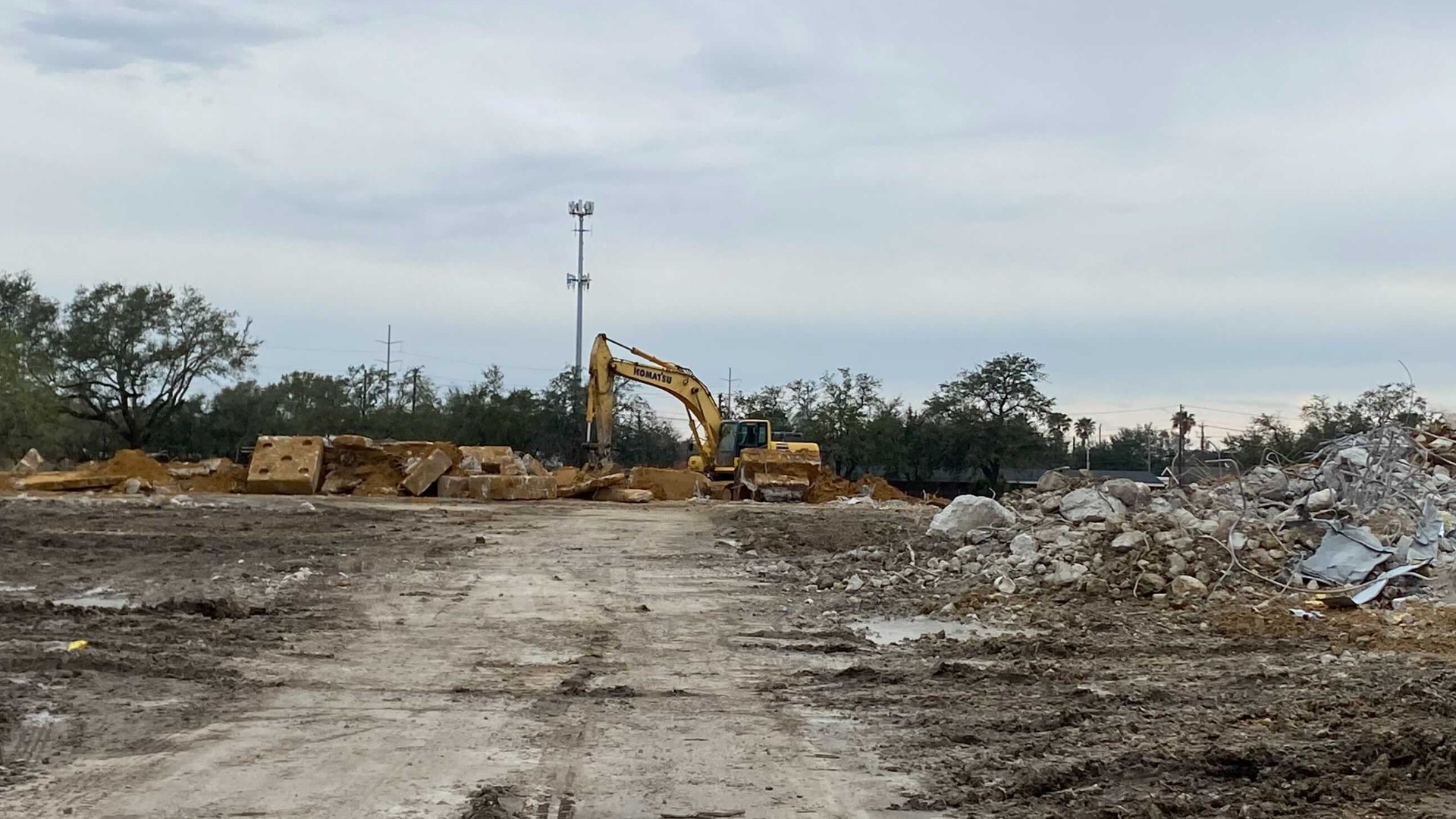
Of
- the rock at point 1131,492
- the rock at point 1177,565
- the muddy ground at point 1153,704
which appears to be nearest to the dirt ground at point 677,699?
the muddy ground at point 1153,704

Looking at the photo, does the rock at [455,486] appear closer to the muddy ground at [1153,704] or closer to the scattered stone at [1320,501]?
the muddy ground at [1153,704]

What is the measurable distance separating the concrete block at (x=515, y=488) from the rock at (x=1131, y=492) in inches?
759

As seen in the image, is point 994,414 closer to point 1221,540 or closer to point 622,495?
A: point 622,495

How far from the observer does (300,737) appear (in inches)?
285

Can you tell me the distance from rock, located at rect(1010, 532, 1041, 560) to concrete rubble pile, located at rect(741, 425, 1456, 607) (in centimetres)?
3

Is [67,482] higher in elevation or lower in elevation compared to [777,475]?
lower

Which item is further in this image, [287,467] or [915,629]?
[287,467]

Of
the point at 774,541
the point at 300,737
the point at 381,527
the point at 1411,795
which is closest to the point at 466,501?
the point at 381,527

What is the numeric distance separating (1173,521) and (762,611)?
517 centimetres

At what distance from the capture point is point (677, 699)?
28.3 feet

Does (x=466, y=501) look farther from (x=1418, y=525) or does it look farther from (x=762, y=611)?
(x=1418, y=525)

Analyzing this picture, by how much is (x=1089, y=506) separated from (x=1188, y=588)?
15.4 feet

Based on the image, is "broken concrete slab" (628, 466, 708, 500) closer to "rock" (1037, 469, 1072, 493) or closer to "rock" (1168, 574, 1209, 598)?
"rock" (1037, 469, 1072, 493)

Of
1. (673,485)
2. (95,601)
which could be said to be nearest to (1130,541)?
(95,601)
